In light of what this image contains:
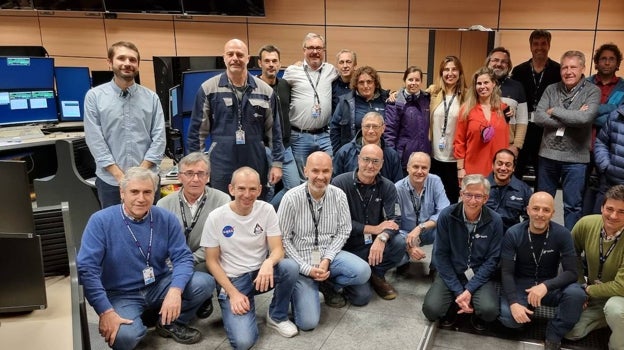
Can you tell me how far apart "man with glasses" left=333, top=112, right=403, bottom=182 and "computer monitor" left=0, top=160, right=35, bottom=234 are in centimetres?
244

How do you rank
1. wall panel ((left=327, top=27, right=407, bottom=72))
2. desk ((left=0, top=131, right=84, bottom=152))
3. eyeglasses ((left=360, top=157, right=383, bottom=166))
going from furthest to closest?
1. wall panel ((left=327, top=27, right=407, bottom=72))
2. desk ((left=0, top=131, right=84, bottom=152))
3. eyeglasses ((left=360, top=157, right=383, bottom=166))

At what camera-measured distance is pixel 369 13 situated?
22.5 ft

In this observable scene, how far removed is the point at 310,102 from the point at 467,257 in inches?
72.5

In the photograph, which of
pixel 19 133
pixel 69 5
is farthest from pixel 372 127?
pixel 69 5

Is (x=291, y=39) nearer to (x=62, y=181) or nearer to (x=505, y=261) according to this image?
(x=62, y=181)

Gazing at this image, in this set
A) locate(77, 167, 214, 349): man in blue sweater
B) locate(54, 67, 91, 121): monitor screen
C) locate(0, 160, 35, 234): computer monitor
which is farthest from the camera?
locate(54, 67, 91, 121): monitor screen

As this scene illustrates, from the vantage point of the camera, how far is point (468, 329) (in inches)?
124

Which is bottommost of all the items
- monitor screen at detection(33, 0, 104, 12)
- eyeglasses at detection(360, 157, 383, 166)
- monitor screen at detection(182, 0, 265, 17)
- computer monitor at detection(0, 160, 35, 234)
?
eyeglasses at detection(360, 157, 383, 166)

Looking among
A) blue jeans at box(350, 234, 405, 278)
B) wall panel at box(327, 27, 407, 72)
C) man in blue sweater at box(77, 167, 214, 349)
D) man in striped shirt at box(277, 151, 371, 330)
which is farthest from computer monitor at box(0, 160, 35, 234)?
wall panel at box(327, 27, 407, 72)

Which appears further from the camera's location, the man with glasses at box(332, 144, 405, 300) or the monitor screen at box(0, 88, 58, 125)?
the monitor screen at box(0, 88, 58, 125)

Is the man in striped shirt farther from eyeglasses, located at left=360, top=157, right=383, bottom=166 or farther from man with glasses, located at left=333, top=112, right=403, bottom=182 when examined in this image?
man with glasses, located at left=333, top=112, right=403, bottom=182

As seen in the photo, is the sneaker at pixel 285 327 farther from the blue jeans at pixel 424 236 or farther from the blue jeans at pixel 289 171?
the blue jeans at pixel 289 171

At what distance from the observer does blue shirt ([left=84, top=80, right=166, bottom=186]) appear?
3.24 m

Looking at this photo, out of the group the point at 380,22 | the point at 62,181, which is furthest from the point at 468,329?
the point at 380,22
